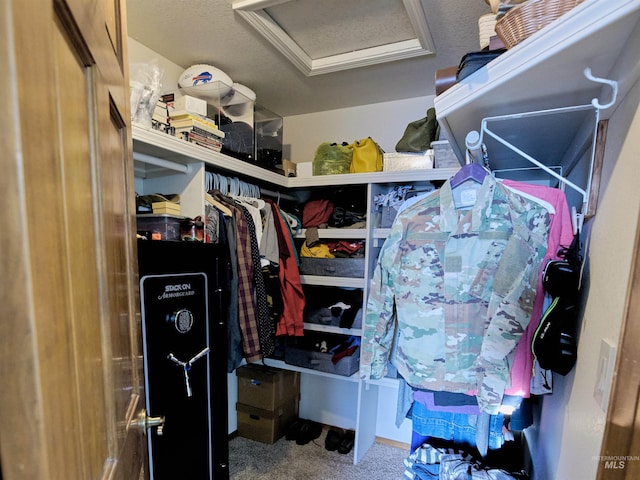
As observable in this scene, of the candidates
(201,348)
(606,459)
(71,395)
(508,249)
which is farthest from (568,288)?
(201,348)

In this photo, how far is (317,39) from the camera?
167cm

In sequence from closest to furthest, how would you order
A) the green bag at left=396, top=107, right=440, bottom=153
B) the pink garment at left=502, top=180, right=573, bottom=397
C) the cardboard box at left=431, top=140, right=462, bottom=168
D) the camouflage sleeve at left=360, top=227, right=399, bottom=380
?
1. the pink garment at left=502, top=180, right=573, bottom=397
2. the camouflage sleeve at left=360, top=227, right=399, bottom=380
3. the cardboard box at left=431, top=140, right=462, bottom=168
4. the green bag at left=396, top=107, right=440, bottom=153

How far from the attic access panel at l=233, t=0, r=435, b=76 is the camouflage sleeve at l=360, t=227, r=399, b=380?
1.07 metres

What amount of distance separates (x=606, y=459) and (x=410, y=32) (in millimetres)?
1799

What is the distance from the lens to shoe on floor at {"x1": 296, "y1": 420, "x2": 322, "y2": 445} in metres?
2.31

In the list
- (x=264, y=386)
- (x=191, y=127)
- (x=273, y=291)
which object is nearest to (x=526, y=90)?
(x=191, y=127)

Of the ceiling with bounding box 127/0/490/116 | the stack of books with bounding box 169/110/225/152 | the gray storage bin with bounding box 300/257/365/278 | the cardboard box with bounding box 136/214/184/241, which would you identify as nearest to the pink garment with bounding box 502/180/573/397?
the ceiling with bounding box 127/0/490/116

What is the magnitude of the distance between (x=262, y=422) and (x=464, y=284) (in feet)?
6.36

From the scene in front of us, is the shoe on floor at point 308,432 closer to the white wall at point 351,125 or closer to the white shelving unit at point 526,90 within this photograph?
the white shelving unit at point 526,90

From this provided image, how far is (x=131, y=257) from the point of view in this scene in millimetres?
768

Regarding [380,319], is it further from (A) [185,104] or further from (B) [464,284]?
(A) [185,104]

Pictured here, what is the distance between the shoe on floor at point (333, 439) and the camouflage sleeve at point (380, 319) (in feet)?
4.02

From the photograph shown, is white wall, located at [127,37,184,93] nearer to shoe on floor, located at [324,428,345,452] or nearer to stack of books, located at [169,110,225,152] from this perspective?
stack of books, located at [169,110,225,152]

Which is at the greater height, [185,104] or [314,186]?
[185,104]
